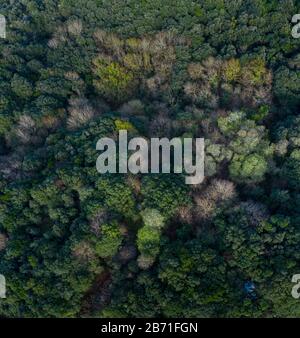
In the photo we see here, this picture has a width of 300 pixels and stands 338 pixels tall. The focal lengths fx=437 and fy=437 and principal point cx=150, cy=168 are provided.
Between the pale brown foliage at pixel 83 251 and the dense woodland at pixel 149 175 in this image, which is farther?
the pale brown foliage at pixel 83 251

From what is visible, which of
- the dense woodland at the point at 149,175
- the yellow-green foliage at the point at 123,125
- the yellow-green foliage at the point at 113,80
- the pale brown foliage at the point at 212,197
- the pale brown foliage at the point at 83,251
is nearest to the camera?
the dense woodland at the point at 149,175

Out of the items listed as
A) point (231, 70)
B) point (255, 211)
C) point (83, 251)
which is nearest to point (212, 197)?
point (255, 211)

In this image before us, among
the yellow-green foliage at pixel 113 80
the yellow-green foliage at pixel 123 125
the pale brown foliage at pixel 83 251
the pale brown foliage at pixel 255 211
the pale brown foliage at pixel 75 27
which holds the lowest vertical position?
the pale brown foliage at pixel 83 251

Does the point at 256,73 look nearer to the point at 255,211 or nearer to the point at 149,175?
the point at 255,211

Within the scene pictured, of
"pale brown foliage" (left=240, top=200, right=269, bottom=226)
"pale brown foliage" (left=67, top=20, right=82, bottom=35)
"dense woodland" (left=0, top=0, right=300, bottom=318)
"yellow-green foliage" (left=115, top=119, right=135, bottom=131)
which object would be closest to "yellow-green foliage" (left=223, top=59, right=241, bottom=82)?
"dense woodland" (left=0, top=0, right=300, bottom=318)

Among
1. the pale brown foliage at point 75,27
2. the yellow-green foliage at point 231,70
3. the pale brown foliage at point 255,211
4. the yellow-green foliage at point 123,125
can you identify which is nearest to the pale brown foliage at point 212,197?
the pale brown foliage at point 255,211

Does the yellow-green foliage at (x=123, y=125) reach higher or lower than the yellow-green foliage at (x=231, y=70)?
lower

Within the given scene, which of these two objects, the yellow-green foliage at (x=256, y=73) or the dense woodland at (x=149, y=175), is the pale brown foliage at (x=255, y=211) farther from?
the yellow-green foliage at (x=256, y=73)

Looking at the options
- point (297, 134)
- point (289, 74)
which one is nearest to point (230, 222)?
point (297, 134)

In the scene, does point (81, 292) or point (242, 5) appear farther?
point (242, 5)
